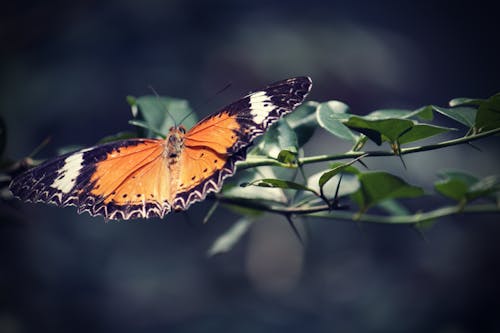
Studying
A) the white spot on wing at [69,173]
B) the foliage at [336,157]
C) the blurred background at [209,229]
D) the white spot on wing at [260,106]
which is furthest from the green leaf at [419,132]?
the blurred background at [209,229]

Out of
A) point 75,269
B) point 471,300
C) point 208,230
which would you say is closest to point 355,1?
point 208,230

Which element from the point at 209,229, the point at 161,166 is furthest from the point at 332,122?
the point at 209,229

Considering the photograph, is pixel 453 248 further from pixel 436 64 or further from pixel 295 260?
pixel 436 64

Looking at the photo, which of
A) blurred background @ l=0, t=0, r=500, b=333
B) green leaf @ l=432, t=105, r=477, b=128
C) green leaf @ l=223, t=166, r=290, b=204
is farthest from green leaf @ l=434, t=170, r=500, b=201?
blurred background @ l=0, t=0, r=500, b=333

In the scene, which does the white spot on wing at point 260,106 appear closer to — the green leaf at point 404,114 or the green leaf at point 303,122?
the green leaf at point 303,122

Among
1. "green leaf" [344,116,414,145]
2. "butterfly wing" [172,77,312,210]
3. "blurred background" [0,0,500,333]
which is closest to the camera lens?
"green leaf" [344,116,414,145]

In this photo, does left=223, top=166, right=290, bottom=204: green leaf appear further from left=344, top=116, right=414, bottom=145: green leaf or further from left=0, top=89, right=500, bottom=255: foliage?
left=344, top=116, right=414, bottom=145: green leaf
